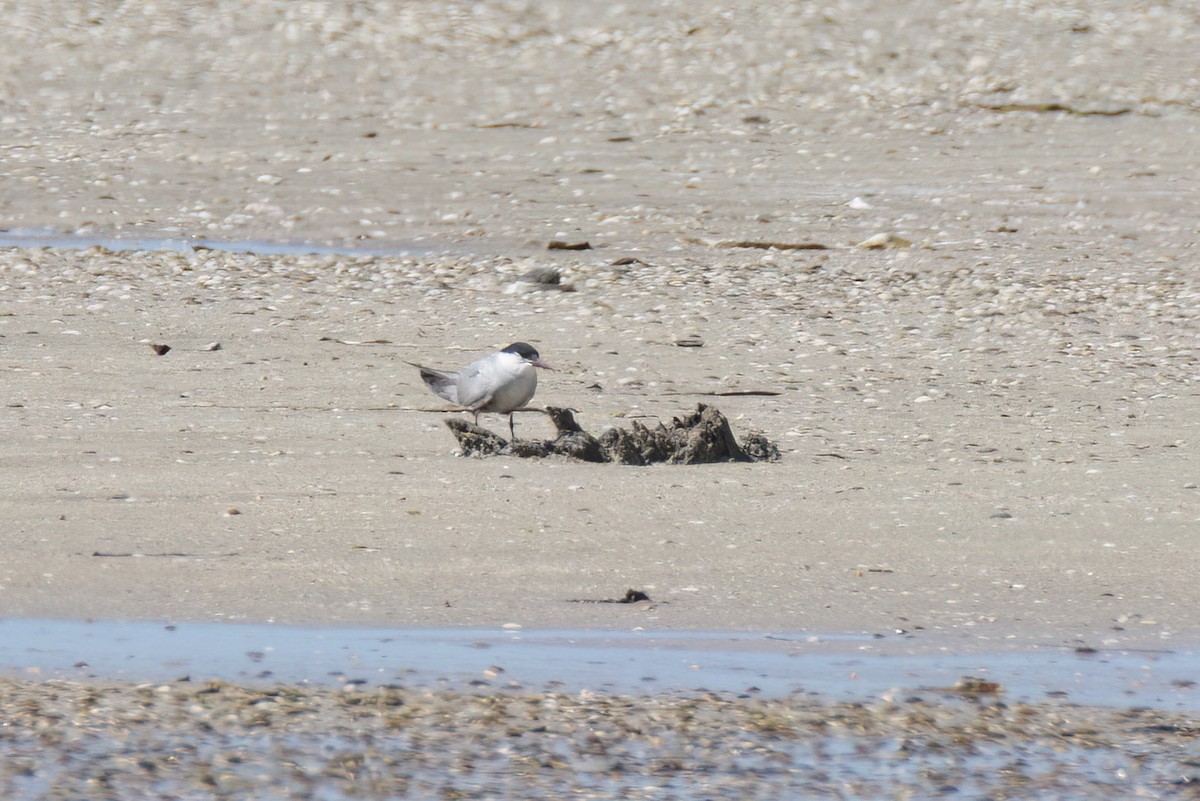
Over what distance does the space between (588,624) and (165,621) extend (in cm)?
104

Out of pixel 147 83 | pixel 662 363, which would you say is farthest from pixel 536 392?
pixel 147 83

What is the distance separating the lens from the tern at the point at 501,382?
6664 millimetres

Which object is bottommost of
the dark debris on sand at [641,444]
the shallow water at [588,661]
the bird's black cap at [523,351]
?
the shallow water at [588,661]

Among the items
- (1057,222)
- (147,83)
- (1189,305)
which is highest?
(147,83)

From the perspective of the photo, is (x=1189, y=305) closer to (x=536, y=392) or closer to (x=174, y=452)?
(x=536, y=392)

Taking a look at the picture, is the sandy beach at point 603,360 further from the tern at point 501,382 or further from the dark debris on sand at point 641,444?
the tern at point 501,382

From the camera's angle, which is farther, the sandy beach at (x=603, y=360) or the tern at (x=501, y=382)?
the tern at (x=501, y=382)

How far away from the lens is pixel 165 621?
183 inches

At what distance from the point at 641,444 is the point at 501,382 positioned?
0.61 meters

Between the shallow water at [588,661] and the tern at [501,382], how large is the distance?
2112 mm

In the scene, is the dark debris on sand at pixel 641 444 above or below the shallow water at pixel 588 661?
above

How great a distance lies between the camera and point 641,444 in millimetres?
6332

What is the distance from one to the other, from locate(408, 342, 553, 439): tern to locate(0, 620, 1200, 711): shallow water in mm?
2112

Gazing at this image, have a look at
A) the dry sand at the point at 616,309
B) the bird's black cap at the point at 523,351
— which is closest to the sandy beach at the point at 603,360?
the dry sand at the point at 616,309
